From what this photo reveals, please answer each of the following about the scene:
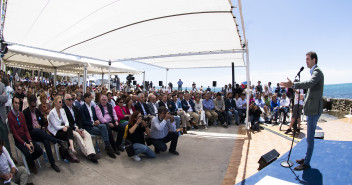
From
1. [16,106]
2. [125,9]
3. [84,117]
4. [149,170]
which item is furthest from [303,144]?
[16,106]

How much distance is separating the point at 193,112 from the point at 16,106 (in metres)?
5.28

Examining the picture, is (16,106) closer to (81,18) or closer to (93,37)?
(81,18)

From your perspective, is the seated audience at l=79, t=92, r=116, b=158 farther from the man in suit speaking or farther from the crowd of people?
the man in suit speaking

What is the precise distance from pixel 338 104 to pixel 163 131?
21.2 m

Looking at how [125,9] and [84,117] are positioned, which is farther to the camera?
[125,9]

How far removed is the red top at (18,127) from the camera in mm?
2969

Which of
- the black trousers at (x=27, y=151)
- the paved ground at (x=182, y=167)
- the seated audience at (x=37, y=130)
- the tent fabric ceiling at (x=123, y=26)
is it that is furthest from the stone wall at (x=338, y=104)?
the black trousers at (x=27, y=151)

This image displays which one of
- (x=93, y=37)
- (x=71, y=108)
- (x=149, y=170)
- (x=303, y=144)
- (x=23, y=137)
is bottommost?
(x=149, y=170)

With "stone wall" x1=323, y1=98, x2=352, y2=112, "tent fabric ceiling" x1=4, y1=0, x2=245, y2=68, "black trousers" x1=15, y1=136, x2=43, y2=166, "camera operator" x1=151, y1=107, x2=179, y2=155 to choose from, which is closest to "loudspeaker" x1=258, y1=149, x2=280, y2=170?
"camera operator" x1=151, y1=107, x2=179, y2=155

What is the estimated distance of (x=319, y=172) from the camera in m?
2.52

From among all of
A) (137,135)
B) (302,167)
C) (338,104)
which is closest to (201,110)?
(137,135)

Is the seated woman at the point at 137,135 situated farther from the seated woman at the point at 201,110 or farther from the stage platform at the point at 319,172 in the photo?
the seated woman at the point at 201,110

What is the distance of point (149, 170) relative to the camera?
349 centimetres

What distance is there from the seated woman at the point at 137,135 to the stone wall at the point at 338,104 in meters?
19.3
